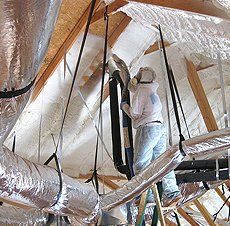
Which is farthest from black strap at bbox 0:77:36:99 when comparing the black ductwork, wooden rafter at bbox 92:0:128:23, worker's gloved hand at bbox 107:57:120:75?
worker's gloved hand at bbox 107:57:120:75

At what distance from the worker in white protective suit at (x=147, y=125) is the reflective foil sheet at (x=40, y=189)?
532 mm

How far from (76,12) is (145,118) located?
990mm

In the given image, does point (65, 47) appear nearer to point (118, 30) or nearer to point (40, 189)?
point (118, 30)

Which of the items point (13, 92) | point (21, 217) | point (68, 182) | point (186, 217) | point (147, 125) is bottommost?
point (186, 217)

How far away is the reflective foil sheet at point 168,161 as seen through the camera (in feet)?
9.70

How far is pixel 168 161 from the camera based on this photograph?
308cm

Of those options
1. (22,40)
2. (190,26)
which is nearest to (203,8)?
(190,26)

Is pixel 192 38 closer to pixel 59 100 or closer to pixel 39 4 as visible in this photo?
pixel 59 100

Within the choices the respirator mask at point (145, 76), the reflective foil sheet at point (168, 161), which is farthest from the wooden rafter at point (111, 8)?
the reflective foil sheet at point (168, 161)

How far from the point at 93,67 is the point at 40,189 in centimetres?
184

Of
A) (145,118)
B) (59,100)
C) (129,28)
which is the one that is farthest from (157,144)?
(59,100)

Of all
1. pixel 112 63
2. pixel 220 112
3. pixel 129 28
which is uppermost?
pixel 129 28

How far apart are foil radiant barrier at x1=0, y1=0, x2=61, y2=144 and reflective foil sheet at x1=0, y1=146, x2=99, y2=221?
2.05 feet

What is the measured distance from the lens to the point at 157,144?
3906mm
